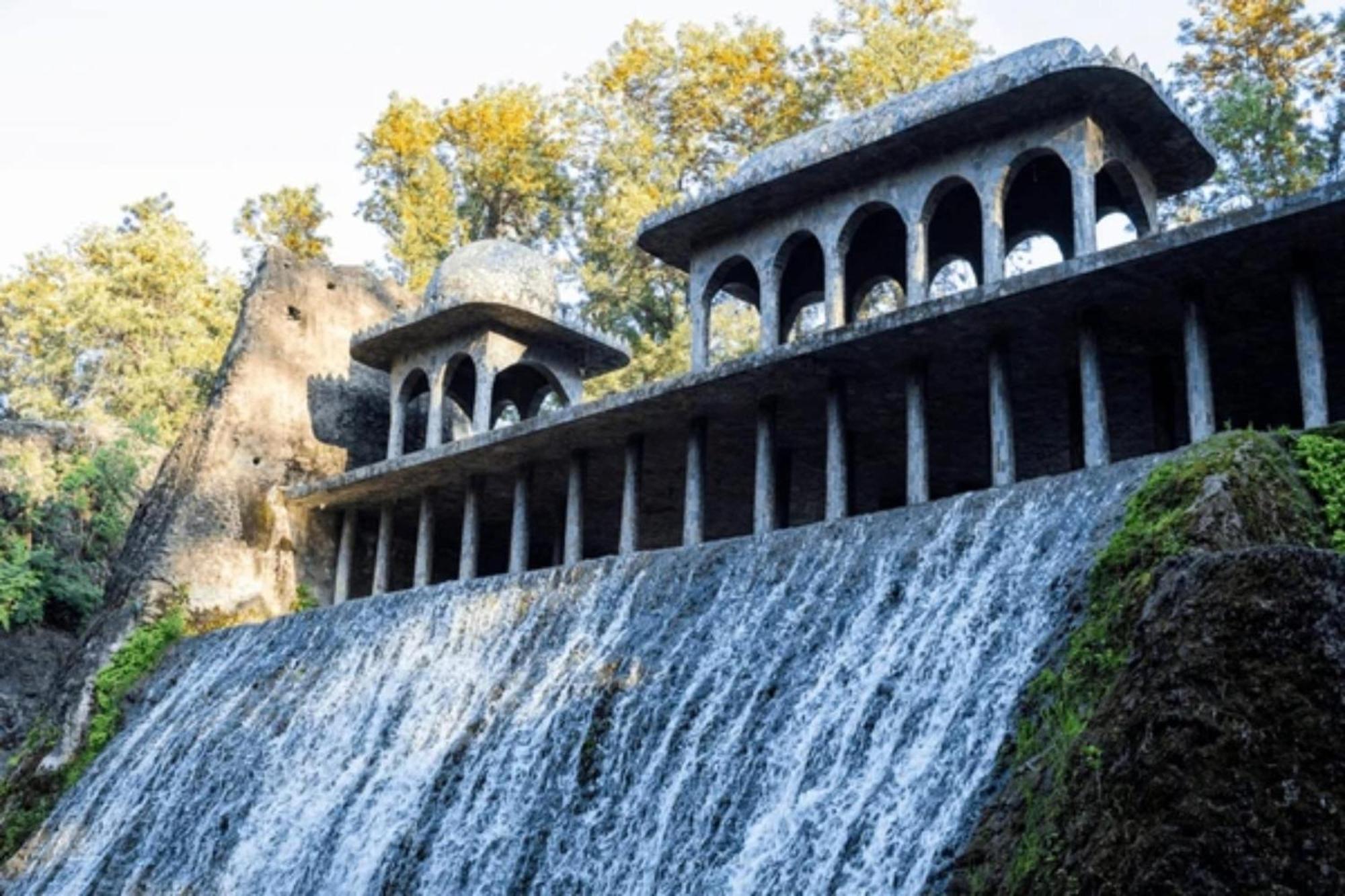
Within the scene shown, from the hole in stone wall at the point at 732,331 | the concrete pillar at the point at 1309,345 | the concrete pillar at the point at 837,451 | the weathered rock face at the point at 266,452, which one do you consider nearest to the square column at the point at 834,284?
the concrete pillar at the point at 837,451

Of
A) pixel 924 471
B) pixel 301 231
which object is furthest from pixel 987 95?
pixel 301 231

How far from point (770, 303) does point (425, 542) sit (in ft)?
20.8

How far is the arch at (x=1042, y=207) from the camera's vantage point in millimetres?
17766

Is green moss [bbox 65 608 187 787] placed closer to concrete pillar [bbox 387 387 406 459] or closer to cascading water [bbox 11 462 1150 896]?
cascading water [bbox 11 462 1150 896]

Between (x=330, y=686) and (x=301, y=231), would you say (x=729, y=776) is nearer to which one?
(x=330, y=686)

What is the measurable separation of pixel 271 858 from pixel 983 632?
660cm

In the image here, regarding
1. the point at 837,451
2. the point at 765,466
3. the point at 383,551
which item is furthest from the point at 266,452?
the point at 837,451

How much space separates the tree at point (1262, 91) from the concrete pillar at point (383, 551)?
1541 centimetres

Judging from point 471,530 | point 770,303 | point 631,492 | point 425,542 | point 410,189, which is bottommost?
point 631,492

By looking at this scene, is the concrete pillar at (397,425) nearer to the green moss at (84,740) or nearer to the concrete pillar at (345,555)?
the concrete pillar at (345,555)

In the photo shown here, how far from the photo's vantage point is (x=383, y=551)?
68.5 feet

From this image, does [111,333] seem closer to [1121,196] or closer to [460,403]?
[460,403]

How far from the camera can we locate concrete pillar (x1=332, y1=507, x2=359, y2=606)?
2120 centimetres

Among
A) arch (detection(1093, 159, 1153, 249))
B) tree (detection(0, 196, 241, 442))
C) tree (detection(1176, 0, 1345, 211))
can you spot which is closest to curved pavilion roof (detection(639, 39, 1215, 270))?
arch (detection(1093, 159, 1153, 249))
